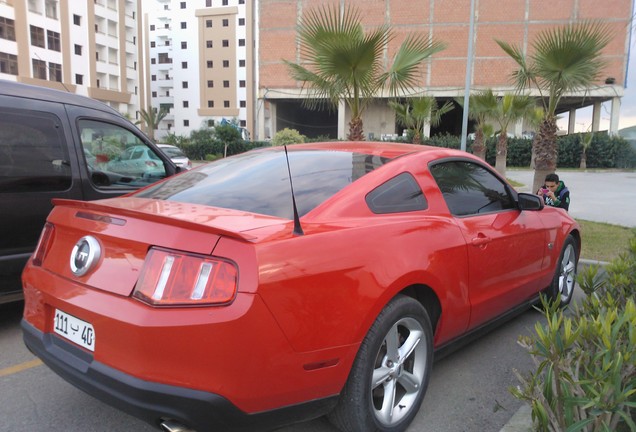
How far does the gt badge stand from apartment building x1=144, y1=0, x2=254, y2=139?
240ft

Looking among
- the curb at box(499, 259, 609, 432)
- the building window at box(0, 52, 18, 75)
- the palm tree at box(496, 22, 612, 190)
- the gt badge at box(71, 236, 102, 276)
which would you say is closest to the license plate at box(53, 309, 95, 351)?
the gt badge at box(71, 236, 102, 276)

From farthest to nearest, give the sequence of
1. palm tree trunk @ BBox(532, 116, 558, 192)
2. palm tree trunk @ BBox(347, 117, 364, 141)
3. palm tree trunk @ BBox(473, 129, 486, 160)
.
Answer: palm tree trunk @ BBox(473, 129, 486, 160), palm tree trunk @ BBox(532, 116, 558, 192), palm tree trunk @ BBox(347, 117, 364, 141)

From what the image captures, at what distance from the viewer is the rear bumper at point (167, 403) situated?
6.14ft

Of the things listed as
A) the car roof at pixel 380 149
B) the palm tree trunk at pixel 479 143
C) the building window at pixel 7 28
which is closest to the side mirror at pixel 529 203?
the car roof at pixel 380 149

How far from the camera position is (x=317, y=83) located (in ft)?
28.2

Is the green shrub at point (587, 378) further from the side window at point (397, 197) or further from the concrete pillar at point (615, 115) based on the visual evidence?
the concrete pillar at point (615, 115)

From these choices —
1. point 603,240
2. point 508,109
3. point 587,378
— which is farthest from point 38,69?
point 587,378

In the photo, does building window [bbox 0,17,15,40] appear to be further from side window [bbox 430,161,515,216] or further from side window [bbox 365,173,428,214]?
side window [bbox 365,173,428,214]

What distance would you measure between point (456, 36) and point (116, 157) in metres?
39.8

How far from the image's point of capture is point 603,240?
7871 millimetres

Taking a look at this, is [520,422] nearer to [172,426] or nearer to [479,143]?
[172,426]

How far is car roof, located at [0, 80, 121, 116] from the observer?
13.0 ft

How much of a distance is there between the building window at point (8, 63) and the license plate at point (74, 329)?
53627 mm

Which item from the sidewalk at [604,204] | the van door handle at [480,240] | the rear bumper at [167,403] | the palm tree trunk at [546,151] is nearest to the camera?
the rear bumper at [167,403]
